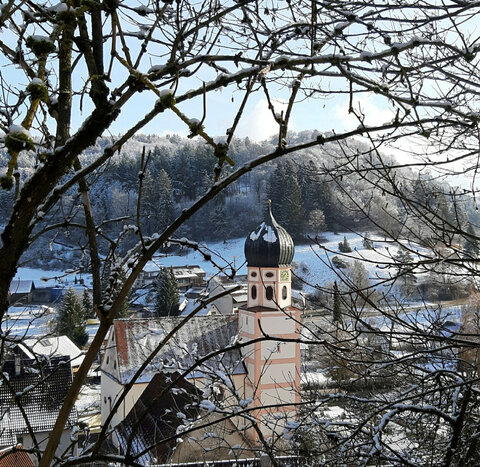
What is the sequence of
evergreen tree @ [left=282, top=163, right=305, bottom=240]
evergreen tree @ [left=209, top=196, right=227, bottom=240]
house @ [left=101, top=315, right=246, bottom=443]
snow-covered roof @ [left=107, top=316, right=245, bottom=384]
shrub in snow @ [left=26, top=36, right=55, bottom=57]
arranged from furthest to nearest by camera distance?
1. evergreen tree @ [left=209, top=196, right=227, bottom=240]
2. evergreen tree @ [left=282, top=163, right=305, bottom=240]
3. snow-covered roof @ [left=107, top=316, right=245, bottom=384]
4. house @ [left=101, top=315, right=246, bottom=443]
5. shrub in snow @ [left=26, top=36, right=55, bottom=57]

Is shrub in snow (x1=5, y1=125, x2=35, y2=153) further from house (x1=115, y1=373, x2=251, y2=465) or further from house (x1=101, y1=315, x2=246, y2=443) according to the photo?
house (x1=101, y1=315, x2=246, y2=443)

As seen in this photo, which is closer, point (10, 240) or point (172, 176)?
point (10, 240)

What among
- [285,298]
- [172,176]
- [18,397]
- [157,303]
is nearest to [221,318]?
[285,298]

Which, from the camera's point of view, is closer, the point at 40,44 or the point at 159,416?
the point at 40,44

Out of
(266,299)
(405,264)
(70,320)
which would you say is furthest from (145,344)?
(405,264)

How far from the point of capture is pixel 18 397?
1441mm

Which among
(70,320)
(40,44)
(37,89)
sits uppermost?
(40,44)

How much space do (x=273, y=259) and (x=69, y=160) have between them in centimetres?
2063

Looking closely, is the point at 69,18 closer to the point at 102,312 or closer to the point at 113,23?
the point at 113,23

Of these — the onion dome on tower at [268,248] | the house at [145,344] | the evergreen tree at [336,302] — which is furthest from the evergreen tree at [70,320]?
the onion dome on tower at [268,248]

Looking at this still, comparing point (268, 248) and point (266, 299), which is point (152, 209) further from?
point (268, 248)

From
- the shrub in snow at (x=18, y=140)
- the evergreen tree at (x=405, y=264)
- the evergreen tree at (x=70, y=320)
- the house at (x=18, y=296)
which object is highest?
the shrub in snow at (x=18, y=140)

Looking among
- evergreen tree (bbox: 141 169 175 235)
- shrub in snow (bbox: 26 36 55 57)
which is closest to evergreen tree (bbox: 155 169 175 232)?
evergreen tree (bbox: 141 169 175 235)

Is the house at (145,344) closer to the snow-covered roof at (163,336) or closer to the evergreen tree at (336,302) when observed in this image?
the snow-covered roof at (163,336)
